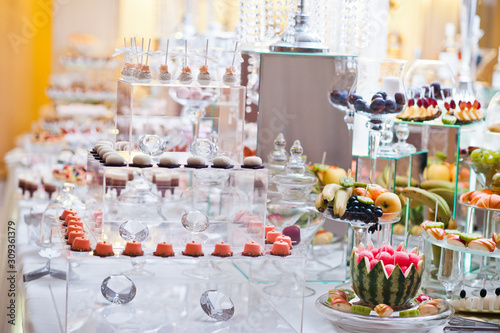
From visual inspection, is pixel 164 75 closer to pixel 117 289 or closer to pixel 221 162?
pixel 221 162

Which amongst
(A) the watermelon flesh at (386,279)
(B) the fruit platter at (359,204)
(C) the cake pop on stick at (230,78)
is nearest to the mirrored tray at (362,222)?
(B) the fruit platter at (359,204)

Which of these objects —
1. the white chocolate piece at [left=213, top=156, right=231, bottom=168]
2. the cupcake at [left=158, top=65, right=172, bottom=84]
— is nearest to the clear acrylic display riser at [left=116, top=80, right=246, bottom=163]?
the cupcake at [left=158, top=65, right=172, bottom=84]

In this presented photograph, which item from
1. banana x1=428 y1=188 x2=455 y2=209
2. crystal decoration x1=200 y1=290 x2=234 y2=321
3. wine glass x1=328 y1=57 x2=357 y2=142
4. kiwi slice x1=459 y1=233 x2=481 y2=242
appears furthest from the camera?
banana x1=428 y1=188 x2=455 y2=209

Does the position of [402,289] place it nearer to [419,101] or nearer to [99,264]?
[99,264]

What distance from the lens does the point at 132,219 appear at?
2.29 metres

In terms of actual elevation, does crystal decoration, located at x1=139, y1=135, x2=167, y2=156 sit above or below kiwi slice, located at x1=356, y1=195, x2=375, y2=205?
above

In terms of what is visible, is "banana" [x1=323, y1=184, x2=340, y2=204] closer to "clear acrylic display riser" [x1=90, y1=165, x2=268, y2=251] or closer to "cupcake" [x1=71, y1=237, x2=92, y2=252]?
"clear acrylic display riser" [x1=90, y1=165, x2=268, y2=251]

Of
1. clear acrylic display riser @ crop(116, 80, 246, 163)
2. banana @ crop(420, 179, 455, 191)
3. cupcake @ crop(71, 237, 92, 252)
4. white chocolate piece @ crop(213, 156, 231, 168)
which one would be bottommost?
cupcake @ crop(71, 237, 92, 252)

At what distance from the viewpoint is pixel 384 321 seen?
2.01 metres

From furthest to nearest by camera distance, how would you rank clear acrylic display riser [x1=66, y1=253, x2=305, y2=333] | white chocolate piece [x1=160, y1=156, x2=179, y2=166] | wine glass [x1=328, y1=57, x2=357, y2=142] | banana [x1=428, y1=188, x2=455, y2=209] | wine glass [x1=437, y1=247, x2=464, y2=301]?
1. banana [x1=428, y1=188, x2=455, y2=209]
2. wine glass [x1=328, y1=57, x2=357, y2=142]
3. wine glass [x1=437, y1=247, x2=464, y2=301]
4. white chocolate piece [x1=160, y1=156, x2=179, y2=166]
5. clear acrylic display riser [x1=66, y1=253, x2=305, y2=333]

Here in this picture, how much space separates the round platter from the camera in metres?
2.02

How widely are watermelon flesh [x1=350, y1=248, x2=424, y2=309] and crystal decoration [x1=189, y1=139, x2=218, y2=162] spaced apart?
1.82 ft

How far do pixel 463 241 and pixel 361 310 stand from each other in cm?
46

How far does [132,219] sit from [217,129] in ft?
2.21
